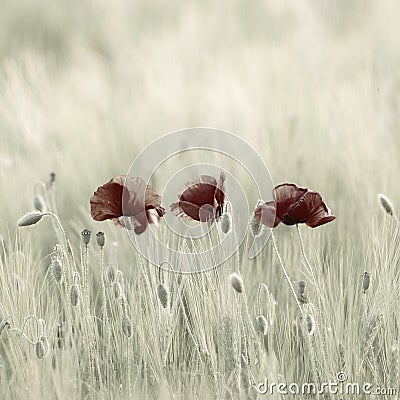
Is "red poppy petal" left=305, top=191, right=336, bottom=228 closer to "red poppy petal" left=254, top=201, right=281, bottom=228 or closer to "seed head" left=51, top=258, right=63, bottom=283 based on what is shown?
"red poppy petal" left=254, top=201, right=281, bottom=228

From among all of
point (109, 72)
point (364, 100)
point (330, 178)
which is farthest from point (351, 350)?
point (109, 72)

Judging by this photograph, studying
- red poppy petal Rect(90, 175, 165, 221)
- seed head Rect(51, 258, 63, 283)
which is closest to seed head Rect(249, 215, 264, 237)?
red poppy petal Rect(90, 175, 165, 221)

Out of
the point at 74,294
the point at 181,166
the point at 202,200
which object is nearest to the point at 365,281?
the point at 202,200

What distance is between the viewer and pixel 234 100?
5.60 feet

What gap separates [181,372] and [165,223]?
0.18m

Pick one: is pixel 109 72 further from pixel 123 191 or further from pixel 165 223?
pixel 123 191

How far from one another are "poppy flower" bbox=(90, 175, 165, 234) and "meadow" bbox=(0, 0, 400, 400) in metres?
0.06

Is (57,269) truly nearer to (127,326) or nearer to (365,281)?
(127,326)

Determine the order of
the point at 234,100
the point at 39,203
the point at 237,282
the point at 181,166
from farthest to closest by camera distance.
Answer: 1. the point at 234,100
2. the point at 181,166
3. the point at 39,203
4. the point at 237,282

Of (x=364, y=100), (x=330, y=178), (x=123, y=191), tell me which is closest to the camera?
(x=123, y=191)

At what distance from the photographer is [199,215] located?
915mm

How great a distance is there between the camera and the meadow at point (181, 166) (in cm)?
95

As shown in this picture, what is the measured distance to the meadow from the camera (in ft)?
3.11

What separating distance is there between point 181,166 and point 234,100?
11.8 inches
